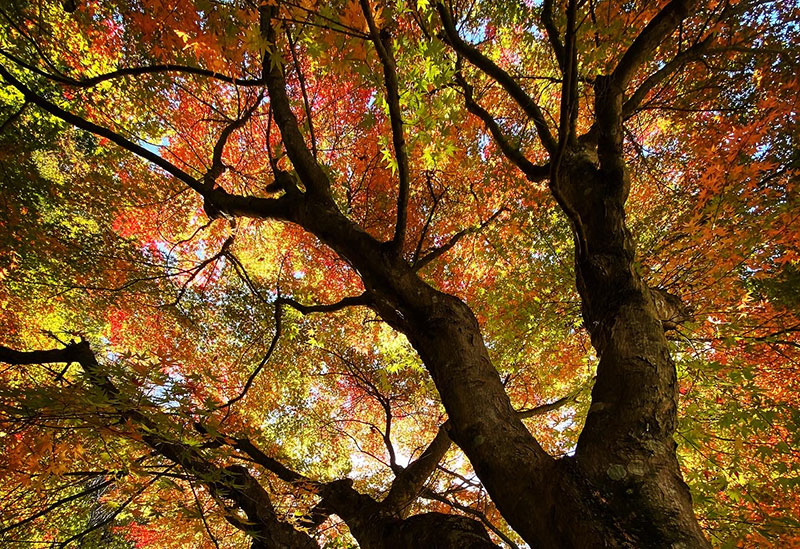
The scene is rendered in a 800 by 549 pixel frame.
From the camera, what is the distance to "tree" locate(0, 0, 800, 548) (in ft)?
7.09

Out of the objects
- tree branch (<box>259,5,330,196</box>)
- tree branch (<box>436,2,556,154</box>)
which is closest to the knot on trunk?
tree branch (<box>436,2,556,154</box>)

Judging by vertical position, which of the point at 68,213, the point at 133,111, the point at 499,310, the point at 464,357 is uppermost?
the point at 133,111

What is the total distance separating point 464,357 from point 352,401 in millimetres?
8004

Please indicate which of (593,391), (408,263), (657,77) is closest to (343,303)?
(408,263)

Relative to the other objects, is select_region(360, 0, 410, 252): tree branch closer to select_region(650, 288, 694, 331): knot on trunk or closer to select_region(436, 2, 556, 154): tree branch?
select_region(436, 2, 556, 154): tree branch

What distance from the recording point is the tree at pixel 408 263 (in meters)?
2.16

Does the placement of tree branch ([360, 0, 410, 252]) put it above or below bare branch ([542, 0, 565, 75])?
below

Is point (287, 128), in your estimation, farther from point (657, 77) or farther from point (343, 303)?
point (657, 77)

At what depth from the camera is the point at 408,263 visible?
311cm

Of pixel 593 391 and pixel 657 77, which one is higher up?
pixel 657 77

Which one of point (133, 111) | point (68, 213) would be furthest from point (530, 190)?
point (68, 213)

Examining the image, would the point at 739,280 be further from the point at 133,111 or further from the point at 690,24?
the point at 133,111

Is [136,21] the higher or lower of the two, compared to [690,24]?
higher

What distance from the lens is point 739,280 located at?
4.34 metres
